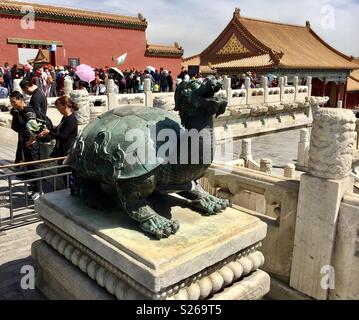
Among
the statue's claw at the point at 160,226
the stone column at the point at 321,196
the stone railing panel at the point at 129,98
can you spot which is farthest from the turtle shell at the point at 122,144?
the stone railing panel at the point at 129,98

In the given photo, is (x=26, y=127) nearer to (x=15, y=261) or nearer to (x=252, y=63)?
(x=15, y=261)

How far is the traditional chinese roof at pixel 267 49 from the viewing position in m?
22.3

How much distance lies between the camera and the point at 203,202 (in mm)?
2703

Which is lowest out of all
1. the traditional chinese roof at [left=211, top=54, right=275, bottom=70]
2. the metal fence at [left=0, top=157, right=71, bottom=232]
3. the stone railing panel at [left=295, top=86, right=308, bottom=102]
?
the metal fence at [left=0, top=157, right=71, bottom=232]

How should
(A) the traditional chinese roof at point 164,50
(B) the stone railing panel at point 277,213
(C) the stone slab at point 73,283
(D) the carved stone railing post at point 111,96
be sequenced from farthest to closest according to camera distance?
(A) the traditional chinese roof at point 164,50
(D) the carved stone railing post at point 111,96
(B) the stone railing panel at point 277,213
(C) the stone slab at point 73,283

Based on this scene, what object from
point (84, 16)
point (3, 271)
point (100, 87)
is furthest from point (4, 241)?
point (84, 16)

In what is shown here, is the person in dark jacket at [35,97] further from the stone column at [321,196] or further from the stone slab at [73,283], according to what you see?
the stone column at [321,196]

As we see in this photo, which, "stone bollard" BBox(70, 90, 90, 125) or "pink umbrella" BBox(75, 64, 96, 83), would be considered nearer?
"stone bollard" BBox(70, 90, 90, 125)

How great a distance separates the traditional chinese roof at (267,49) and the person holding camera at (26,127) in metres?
18.3

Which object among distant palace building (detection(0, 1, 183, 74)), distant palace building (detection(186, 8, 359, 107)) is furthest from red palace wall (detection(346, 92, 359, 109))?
distant palace building (detection(0, 1, 183, 74))

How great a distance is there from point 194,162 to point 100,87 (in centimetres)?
1146

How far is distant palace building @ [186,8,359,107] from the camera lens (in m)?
22.1

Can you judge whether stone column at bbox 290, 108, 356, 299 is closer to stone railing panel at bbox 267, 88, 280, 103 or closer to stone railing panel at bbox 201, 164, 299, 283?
stone railing panel at bbox 201, 164, 299, 283

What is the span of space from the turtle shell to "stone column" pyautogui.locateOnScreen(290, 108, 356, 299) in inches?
43.7
